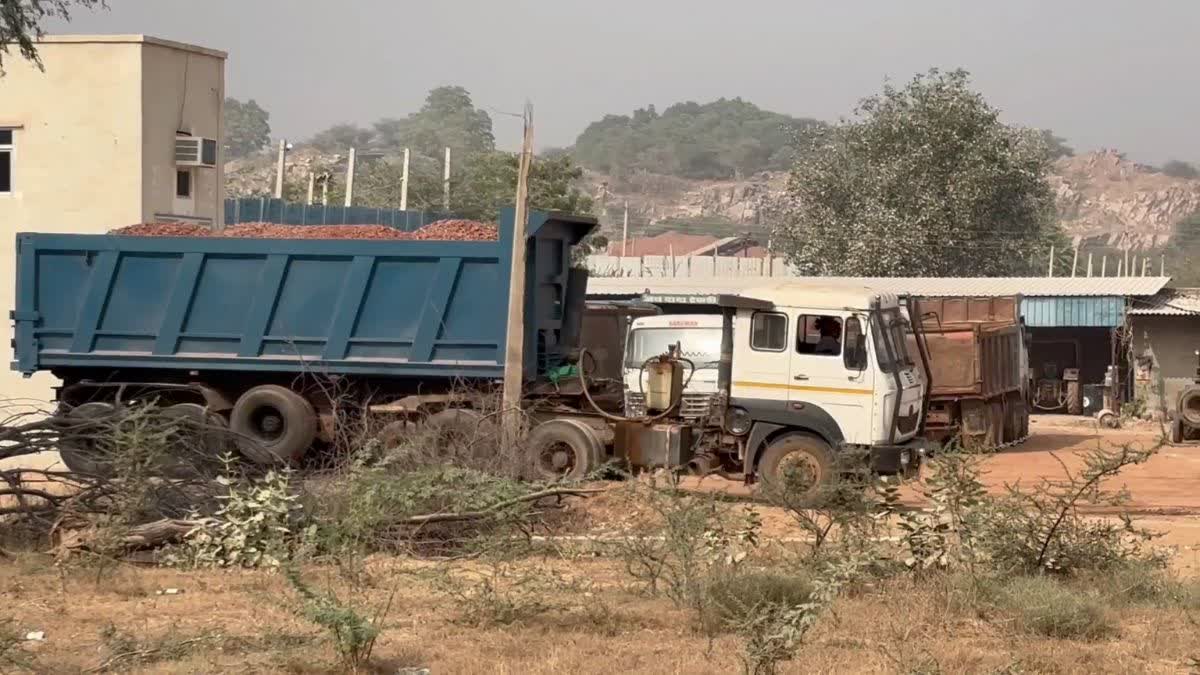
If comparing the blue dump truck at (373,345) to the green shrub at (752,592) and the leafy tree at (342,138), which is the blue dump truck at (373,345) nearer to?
the green shrub at (752,592)

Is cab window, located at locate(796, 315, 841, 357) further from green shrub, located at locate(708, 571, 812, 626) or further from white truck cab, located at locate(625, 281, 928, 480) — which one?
green shrub, located at locate(708, 571, 812, 626)

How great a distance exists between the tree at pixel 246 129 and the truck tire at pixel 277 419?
16145cm

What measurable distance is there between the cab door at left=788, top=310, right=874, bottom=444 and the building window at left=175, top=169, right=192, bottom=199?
13141 millimetres

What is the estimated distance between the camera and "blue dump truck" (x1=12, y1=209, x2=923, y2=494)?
16391 mm

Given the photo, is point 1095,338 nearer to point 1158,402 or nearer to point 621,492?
point 1158,402

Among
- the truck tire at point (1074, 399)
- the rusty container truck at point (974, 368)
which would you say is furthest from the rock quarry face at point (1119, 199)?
the rusty container truck at point (974, 368)

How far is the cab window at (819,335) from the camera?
16.0 meters

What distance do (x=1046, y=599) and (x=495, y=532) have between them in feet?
14.4

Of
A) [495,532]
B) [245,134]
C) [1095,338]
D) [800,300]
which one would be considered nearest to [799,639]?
[495,532]

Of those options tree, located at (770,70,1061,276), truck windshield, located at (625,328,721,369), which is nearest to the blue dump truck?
truck windshield, located at (625,328,721,369)

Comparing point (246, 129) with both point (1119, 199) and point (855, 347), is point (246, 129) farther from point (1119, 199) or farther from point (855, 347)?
point (855, 347)

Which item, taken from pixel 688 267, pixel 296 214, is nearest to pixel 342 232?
pixel 296 214

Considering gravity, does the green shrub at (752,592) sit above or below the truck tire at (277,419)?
below

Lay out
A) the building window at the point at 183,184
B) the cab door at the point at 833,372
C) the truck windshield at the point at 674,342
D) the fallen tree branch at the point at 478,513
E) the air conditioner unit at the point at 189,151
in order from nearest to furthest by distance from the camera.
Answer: the fallen tree branch at the point at 478,513, the cab door at the point at 833,372, the truck windshield at the point at 674,342, the air conditioner unit at the point at 189,151, the building window at the point at 183,184
